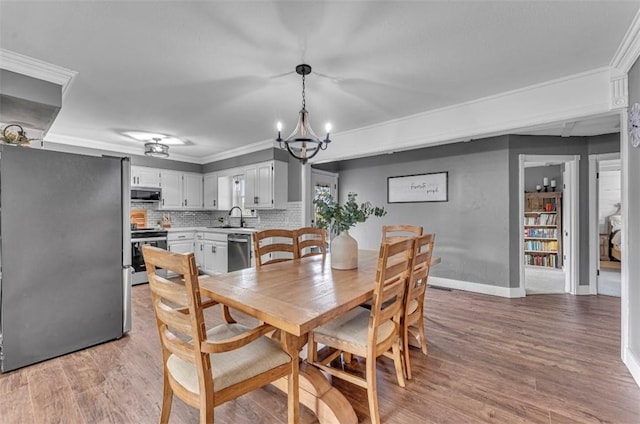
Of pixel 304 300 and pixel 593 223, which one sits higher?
pixel 593 223

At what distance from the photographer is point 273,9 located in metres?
1.71

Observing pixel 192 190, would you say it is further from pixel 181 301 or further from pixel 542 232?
pixel 542 232

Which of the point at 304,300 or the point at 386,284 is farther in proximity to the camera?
the point at 386,284

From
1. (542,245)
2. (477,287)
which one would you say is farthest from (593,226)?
(542,245)

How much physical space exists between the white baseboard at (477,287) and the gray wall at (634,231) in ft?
5.77

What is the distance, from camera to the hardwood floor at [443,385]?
1.70m

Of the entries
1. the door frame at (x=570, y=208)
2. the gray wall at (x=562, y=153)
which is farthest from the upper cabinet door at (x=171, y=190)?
the door frame at (x=570, y=208)

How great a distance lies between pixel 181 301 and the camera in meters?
1.24

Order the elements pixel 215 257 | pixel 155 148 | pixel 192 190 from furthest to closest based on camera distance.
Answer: pixel 192 190
pixel 215 257
pixel 155 148

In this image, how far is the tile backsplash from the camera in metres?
4.89

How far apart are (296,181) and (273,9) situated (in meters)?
3.35

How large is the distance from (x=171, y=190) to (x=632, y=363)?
6319 mm

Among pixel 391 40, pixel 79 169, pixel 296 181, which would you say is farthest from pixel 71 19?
pixel 296 181

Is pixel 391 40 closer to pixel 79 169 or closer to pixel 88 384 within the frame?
pixel 79 169
